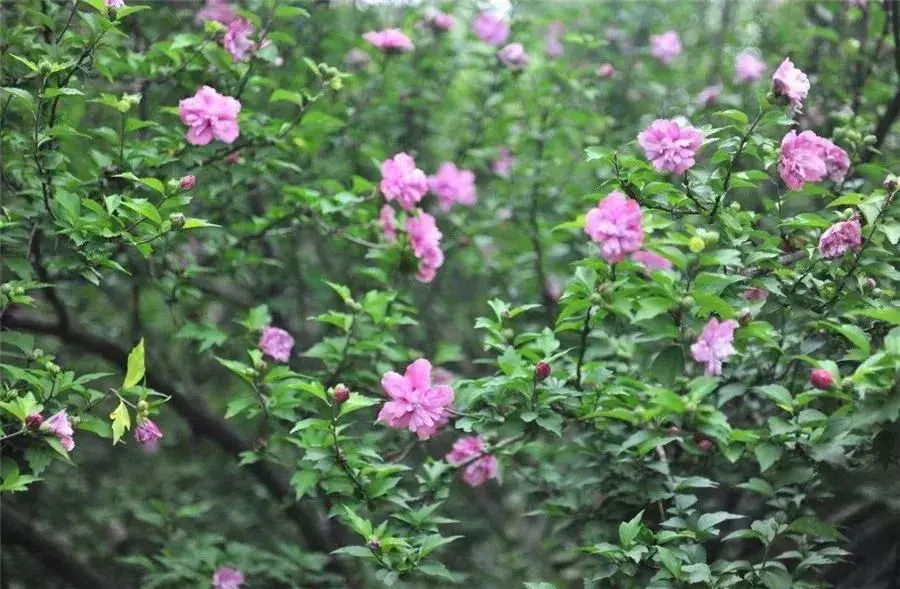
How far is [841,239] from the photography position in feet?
7.29

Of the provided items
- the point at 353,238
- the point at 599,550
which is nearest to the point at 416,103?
the point at 353,238

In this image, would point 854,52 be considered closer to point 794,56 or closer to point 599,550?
point 794,56

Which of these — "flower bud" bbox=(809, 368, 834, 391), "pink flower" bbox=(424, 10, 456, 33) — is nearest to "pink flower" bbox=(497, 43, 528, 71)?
"pink flower" bbox=(424, 10, 456, 33)

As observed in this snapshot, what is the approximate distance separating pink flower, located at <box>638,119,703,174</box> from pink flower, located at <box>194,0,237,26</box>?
5.49 ft

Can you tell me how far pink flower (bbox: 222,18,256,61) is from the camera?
2811mm

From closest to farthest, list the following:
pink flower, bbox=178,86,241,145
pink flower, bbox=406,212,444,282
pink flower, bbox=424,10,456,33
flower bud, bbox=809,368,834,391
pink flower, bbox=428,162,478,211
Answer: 1. flower bud, bbox=809,368,834,391
2. pink flower, bbox=178,86,241,145
3. pink flower, bbox=406,212,444,282
4. pink flower, bbox=428,162,478,211
5. pink flower, bbox=424,10,456,33

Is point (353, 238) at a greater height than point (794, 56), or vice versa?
point (794, 56)

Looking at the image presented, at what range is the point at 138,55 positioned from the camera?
2.84 m

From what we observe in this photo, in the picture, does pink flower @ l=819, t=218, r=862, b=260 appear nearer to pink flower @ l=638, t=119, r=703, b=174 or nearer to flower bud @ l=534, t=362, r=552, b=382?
pink flower @ l=638, t=119, r=703, b=174

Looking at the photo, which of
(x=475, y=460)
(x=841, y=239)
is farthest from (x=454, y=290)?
(x=841, y=239)

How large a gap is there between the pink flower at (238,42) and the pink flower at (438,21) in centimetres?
106

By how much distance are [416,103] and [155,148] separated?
124 centimetres

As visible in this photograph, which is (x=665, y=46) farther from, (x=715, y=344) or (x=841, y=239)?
(x=715, y=344)

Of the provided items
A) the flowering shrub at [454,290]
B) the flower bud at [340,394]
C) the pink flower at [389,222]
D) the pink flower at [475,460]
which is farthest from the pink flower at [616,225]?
the pink flower at [389,222]
